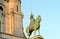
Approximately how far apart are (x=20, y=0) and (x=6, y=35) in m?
7.67

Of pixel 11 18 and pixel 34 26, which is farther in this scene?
pixel 11 18

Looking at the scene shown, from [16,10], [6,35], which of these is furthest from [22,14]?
[6,35]

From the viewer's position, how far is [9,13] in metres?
67.1

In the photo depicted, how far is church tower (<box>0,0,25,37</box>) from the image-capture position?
66062 mm

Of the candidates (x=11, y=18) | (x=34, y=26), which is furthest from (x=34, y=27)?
(x=11, y=18)

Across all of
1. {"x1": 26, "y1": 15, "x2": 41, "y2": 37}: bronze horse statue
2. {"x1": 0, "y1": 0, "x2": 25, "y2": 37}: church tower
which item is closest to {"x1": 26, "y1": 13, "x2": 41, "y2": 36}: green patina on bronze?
{"x1": 26, "y1": 15, "x2": 41, "y2": 37}: bronze horse statue

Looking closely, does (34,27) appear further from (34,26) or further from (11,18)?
(11,18)

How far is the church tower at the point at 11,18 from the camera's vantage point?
66062 millimetres

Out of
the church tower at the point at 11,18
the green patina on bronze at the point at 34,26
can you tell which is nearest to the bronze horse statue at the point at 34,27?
the green patina on bronze at the point at 34,26

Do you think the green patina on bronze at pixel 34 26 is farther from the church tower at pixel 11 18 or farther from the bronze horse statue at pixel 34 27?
the church tower at pixel 11 18

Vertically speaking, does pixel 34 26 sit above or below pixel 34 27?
above

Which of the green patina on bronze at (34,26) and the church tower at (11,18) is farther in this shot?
the church tower at (11,18)

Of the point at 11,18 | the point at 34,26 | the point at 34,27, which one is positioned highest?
the point at 11,18

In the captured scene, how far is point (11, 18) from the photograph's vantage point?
6675 centimetres
